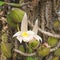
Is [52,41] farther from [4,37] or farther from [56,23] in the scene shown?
[4,37]

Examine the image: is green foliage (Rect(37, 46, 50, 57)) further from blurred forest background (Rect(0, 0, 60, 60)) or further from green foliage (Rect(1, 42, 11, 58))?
green foliage (Rect(1, 42, 11, 58))

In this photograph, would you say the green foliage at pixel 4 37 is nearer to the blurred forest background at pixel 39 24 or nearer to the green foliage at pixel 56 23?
the blurred forest background at pixel 39 24

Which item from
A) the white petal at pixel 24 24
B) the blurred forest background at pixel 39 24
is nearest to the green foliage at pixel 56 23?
the blurred forest background at pixel 39 24

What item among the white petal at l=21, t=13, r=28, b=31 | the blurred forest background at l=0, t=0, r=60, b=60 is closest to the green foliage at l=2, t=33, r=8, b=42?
the blurred forest background at l=0, t=0, r=60, b=60

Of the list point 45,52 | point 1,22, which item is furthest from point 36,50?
point 1,22

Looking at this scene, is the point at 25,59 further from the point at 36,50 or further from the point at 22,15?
the point at 22,15

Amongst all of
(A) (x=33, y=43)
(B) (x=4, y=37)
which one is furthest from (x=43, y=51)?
(B) (x=4, y=37)

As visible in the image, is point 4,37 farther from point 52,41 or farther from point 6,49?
point 52,41

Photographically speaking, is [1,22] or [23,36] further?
[1,22]

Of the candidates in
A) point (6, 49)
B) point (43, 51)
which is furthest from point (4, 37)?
point (43, 51)
